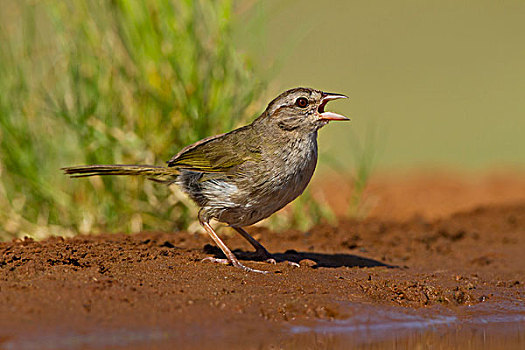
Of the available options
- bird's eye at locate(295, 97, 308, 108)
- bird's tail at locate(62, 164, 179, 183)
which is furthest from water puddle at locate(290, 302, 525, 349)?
Result: bird's tail at locate(62, 164, 179, 183)

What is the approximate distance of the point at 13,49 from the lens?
Result: 287 inches

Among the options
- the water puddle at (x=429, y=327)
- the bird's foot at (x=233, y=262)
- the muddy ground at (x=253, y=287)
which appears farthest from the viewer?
the bird's foot at (x=233, y=262)

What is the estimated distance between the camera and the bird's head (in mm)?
6055

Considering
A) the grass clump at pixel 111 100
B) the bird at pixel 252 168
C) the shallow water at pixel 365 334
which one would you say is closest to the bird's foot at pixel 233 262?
the bird at pixel 252 168

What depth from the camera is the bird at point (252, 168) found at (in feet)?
18.8

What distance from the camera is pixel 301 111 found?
610cm

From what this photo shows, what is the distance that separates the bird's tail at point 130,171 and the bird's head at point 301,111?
920 mm

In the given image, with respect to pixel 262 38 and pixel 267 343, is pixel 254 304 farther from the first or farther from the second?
pixel 262 38

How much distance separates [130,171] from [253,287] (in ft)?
5.66

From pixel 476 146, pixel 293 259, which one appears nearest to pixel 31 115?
pixel 293 259

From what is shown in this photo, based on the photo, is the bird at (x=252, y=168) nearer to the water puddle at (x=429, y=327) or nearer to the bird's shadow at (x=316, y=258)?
the bird's shadow at (x=316, y=258)

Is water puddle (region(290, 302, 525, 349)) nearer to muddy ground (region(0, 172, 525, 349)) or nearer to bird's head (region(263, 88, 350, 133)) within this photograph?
muddy ground (region(0, 172, 525, 349))

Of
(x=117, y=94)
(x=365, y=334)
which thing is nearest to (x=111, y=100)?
(x=117, y=94)

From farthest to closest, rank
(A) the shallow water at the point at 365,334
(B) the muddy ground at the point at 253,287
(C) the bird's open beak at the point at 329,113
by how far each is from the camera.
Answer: (C) the bird's open beak at the point at 329,113 < (B) the muddy ground at the point at 253,287 < (A) the shallow water at the point at 365,334
